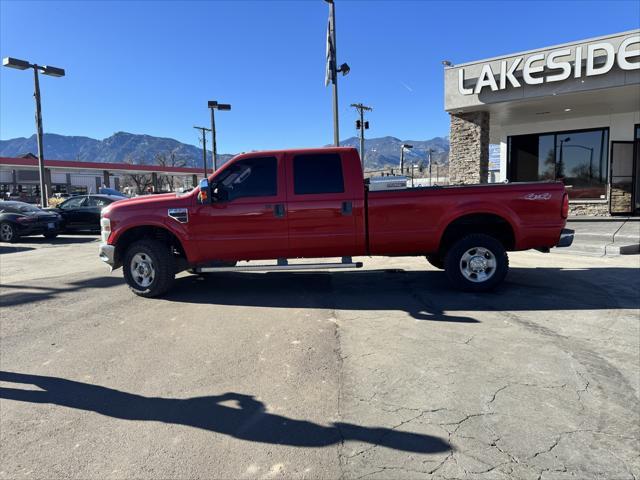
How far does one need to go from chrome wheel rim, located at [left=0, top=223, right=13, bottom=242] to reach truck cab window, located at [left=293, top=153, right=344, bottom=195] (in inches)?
525

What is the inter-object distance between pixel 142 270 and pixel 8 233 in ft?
38.1

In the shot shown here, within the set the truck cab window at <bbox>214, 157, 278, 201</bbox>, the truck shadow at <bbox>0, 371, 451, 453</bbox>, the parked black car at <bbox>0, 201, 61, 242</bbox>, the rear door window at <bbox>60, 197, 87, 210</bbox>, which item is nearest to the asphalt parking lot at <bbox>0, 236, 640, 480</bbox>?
the truck shadow at <bbox>0, 371, 451, 453</bbox>

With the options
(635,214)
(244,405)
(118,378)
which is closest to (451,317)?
(244,405)

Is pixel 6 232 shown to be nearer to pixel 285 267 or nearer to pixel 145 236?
pixel 145 236

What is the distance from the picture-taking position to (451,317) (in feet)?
17.7

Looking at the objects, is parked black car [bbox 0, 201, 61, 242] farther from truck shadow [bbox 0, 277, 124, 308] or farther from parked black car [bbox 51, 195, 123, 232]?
truck shadow [bbox 0, 277, 124, 308]

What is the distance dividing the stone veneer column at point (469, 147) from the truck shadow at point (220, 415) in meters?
13.8

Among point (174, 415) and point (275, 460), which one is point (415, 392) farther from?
point (174, 415)

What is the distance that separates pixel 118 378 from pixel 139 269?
10.1 ft

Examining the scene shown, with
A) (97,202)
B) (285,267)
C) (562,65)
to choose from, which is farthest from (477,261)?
(97,202)

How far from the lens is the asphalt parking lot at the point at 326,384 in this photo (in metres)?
2.73

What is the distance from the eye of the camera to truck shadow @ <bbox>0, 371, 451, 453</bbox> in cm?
290

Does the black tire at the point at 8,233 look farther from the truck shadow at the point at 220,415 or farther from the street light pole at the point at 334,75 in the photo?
the truck shadow at the point at 220,415

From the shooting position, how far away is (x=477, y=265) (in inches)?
254
